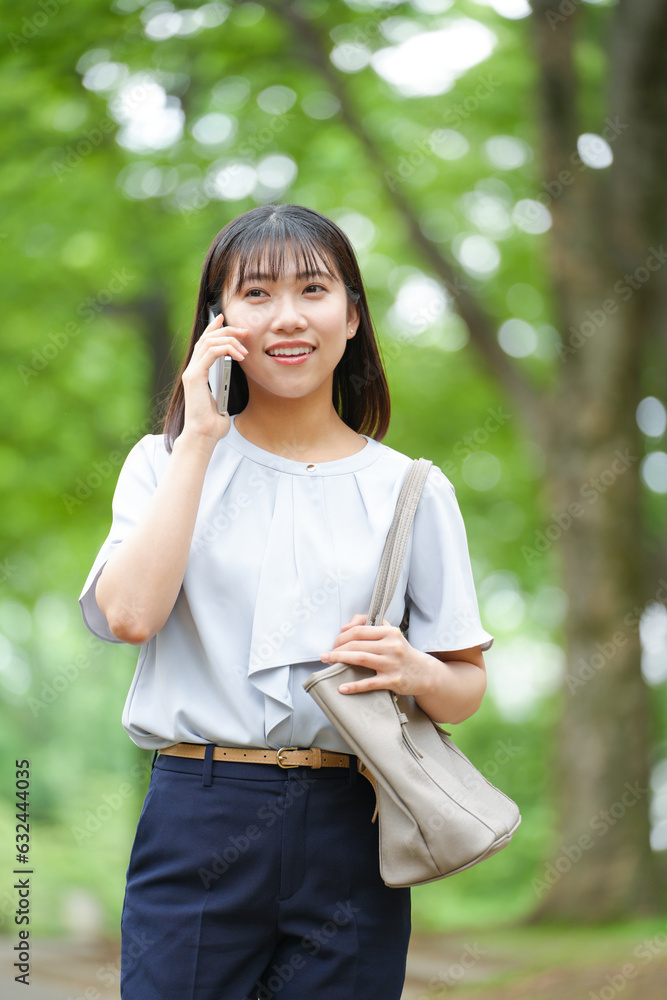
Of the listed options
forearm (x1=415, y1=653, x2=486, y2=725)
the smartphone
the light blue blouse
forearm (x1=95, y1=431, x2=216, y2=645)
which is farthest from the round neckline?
forearm (x1=415, y1=653, x2=486, y2=725)

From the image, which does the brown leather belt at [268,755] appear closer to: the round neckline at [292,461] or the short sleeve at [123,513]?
the short sleeve at [123,513]

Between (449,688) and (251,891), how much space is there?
51cm

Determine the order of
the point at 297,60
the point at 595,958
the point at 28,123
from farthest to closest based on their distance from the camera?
the point at 297,60 < the point at 28,123 < the point at 595,958

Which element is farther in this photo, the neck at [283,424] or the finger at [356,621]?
the neck at [283,424]

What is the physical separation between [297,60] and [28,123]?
207 centimetres

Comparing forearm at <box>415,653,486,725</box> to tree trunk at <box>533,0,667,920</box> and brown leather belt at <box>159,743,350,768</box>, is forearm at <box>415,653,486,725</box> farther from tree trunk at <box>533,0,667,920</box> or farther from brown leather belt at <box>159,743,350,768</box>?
tree trunk at <box>533,0,667,920</box>

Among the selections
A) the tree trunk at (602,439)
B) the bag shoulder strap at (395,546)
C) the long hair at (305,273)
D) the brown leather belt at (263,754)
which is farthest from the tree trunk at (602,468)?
the brown leather belt at (263,754)

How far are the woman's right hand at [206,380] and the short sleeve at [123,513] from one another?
0.42ft

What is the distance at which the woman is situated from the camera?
1702 mm

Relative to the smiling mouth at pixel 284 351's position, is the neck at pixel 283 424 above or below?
below

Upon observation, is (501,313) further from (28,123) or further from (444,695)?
(444,695)

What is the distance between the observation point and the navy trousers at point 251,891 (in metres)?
1.69

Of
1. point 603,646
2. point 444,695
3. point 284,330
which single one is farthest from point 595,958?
point 284,330

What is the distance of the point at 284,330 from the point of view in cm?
183
